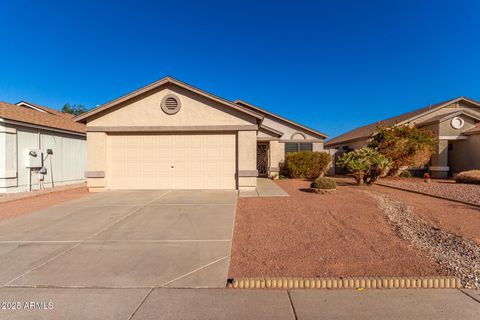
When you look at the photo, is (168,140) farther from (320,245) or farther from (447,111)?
(447,111)

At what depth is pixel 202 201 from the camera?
8.60 metres

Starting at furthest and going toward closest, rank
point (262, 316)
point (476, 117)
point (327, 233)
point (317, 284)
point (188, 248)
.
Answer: point (476, 117) < point (327, 233) < point (188, 248) < point (317, 284) < point (262, 316)

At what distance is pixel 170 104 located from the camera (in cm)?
1100

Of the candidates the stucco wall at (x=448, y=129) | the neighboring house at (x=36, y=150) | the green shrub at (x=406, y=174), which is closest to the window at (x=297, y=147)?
the green shrub at (x=406, y=174)

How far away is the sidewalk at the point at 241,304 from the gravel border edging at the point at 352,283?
9cm

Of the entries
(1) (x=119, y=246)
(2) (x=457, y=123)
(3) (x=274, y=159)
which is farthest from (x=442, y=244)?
(2) (x=457, y=123)

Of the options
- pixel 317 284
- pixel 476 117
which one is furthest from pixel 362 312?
pixel 476 117

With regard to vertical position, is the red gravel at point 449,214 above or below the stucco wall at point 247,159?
below

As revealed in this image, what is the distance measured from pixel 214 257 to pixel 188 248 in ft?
2.18

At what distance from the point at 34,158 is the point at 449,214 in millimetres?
16529

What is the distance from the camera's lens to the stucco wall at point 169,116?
10922 mm

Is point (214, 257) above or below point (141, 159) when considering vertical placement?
below

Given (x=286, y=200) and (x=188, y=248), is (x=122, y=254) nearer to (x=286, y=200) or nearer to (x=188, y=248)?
(x=188, y=248)

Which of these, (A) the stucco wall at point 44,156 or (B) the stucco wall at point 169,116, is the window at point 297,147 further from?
(A) the stucco wall at point 44,156
